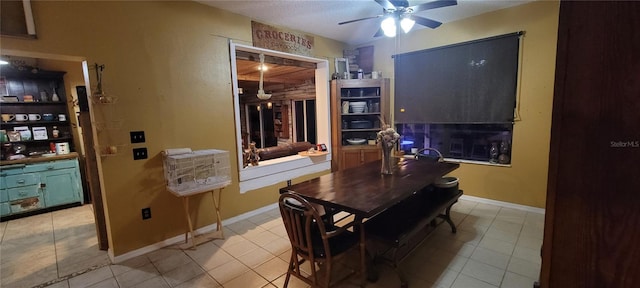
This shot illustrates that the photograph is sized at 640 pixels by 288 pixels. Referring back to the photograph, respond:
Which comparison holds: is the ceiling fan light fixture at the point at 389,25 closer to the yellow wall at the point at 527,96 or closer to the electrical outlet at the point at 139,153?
the yellow wall at the point at 527,96

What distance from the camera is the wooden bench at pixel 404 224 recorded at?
2.08m

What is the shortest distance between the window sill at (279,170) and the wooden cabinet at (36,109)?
3.43 metres

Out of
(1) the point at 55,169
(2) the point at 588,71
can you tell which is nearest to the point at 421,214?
(2) the point at 588,71

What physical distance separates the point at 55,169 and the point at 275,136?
15.7 ft

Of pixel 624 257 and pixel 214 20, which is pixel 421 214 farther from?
pixel 214 20

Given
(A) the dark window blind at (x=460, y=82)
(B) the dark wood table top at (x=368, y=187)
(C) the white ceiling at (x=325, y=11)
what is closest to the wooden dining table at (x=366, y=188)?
(B) the dark wood table top at (x=368, y=187)

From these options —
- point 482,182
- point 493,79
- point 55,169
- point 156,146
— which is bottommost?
point 482,182

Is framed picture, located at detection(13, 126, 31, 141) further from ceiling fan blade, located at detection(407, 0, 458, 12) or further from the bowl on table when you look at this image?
ceiling fan blade, located at detection(407, 0, 458, 12)

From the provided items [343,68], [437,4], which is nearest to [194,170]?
[437,4]

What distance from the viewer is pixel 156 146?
2768 mm

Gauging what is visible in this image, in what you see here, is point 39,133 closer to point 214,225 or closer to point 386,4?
point 214,225

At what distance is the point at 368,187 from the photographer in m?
2.29

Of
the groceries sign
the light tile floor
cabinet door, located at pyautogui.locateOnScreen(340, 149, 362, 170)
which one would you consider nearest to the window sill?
cabinet door, located at pyautogui.locateOnScreen(340, 149, 362, 170)

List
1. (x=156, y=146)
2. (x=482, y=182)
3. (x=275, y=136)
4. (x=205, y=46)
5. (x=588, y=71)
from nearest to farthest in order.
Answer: (x=588, y=71) → (x=156, y=146) → (x=205, y=46) → (x=482, y=182) → (x=275, y=136)
